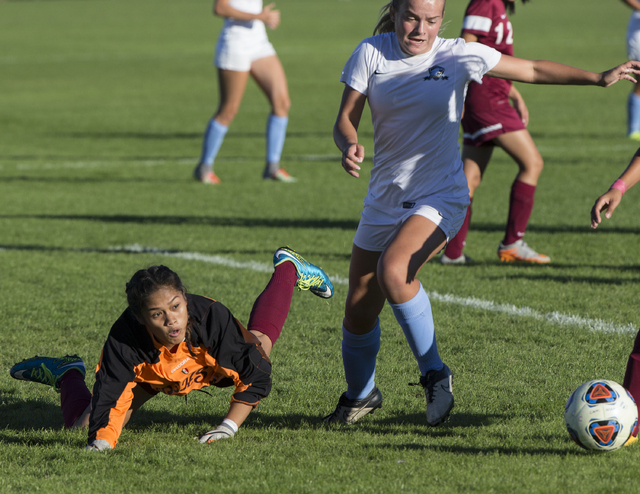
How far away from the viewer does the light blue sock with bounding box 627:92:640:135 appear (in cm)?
1244

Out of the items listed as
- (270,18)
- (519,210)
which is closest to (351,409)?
(519,210)

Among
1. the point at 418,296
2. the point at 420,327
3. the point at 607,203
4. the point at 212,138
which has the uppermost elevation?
the point at 607,203

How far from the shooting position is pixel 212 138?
33.5 ft

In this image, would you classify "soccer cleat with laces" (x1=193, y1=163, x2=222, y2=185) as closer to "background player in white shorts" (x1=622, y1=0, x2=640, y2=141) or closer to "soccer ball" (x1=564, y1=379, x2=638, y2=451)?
"background player in white shorts" (x1=622, y1=0, x2=640, y2=141)

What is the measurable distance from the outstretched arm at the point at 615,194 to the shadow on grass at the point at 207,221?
177 inches

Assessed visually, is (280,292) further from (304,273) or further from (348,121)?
(348,121)

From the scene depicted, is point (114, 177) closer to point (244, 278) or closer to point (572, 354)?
point (244, 278)

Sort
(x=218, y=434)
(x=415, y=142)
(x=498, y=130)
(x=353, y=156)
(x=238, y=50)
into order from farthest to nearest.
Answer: (x=238, y=50) → (x=498, y=130) → (x=415, y=142) → (x=218, y=434) → (x=353, y=156)

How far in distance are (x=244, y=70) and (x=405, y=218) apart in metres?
6.63

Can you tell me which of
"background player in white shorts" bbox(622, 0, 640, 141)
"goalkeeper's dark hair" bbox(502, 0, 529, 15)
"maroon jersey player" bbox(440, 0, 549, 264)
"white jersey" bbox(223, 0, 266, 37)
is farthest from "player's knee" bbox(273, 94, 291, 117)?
"background player in white shorts" bbox(622, 0, 640, 141)

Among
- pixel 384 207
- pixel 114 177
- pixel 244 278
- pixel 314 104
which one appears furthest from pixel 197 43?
pixel 384 207

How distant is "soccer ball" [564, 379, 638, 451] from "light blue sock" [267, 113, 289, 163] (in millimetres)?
7305

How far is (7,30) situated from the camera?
38188 mm

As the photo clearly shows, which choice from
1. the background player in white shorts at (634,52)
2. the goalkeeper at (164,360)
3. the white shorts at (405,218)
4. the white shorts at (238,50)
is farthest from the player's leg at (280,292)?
the background player in white shorts at (634,52)
